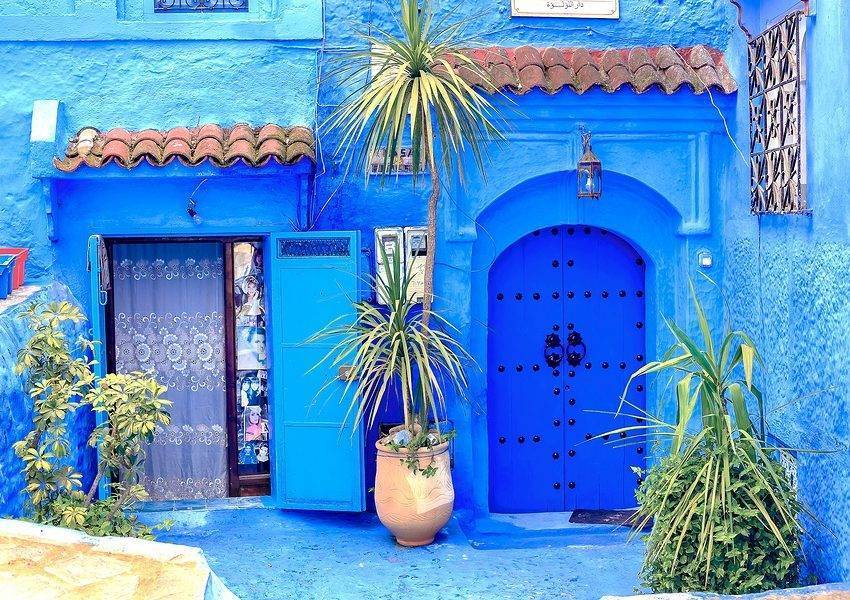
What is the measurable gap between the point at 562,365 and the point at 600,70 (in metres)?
2.32

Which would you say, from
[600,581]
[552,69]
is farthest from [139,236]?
[600,581]

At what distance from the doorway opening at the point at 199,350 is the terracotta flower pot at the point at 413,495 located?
124cm

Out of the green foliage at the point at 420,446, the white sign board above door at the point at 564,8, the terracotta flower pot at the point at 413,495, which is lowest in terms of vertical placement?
the terracotta flower pot at the point at 413,495

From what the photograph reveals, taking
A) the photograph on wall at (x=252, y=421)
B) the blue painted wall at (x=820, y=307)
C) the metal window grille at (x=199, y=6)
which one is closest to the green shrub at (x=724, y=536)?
the blue painted wall at (x=820, y=307)

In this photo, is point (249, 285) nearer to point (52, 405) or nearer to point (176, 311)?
point (176, 311)

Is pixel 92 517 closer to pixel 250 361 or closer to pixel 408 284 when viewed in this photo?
pixel 250 361

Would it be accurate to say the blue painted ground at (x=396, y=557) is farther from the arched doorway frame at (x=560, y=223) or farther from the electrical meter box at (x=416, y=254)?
the electrical meter box at (x=416, y=254)

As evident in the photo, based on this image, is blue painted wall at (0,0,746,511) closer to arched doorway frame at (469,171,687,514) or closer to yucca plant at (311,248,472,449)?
arched doorway frame at (469,171,687,514)

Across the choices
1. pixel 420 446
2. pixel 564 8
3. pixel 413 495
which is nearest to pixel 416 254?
pixel 420 446

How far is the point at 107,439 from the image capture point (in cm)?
675

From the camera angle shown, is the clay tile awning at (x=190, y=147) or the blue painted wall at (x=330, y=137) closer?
the clay tile awning at (x=190, y=147)

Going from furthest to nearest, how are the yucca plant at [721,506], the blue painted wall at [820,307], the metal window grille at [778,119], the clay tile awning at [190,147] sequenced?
1. the clay tile awning at [190,147]
2. the metal window grille at [778,119]
3. the blue painted wall at [820,307]
4. the yucca plant at [721,506]

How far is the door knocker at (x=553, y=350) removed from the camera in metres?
8.91

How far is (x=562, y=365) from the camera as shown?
8969 millimetres
